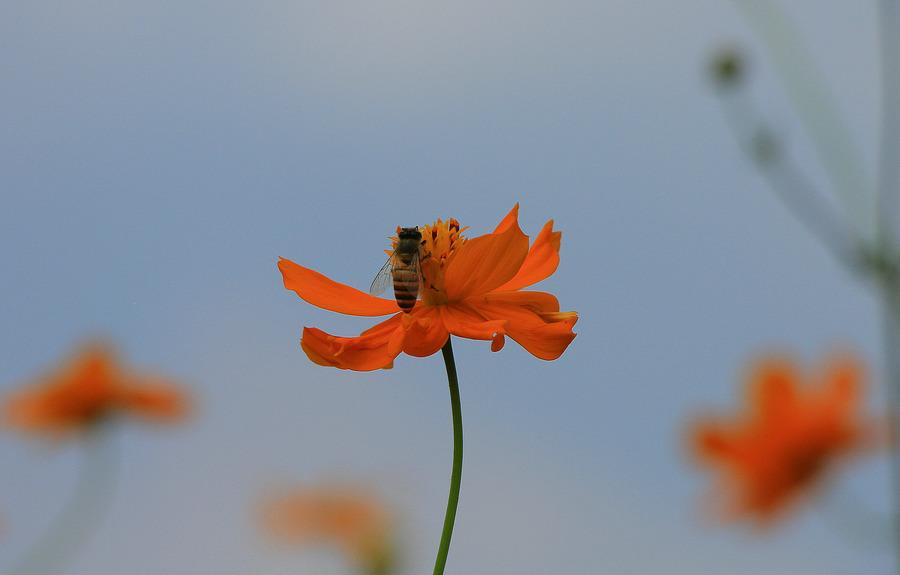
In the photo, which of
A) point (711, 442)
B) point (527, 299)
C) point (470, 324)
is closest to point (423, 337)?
point (470, 324)

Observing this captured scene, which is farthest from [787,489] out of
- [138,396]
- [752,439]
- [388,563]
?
[138,396]

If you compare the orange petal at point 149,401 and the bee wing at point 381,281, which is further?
the orange petal at point 149,401

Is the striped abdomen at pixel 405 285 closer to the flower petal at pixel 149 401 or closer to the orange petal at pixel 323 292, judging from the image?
the orange petal at pixel 323 292

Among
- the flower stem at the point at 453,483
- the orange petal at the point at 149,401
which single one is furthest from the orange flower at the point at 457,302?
the orange petal at the point at 149,401

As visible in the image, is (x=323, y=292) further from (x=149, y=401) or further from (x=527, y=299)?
(x=149, y=401)

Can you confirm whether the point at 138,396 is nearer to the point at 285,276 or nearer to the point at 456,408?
the point at 285,276

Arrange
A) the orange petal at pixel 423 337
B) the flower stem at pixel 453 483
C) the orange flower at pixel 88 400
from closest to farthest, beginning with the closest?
the flower stem at pixel 453 483 → the orange petal at pixel 423 337 → the orange flower at pixel 88 400
